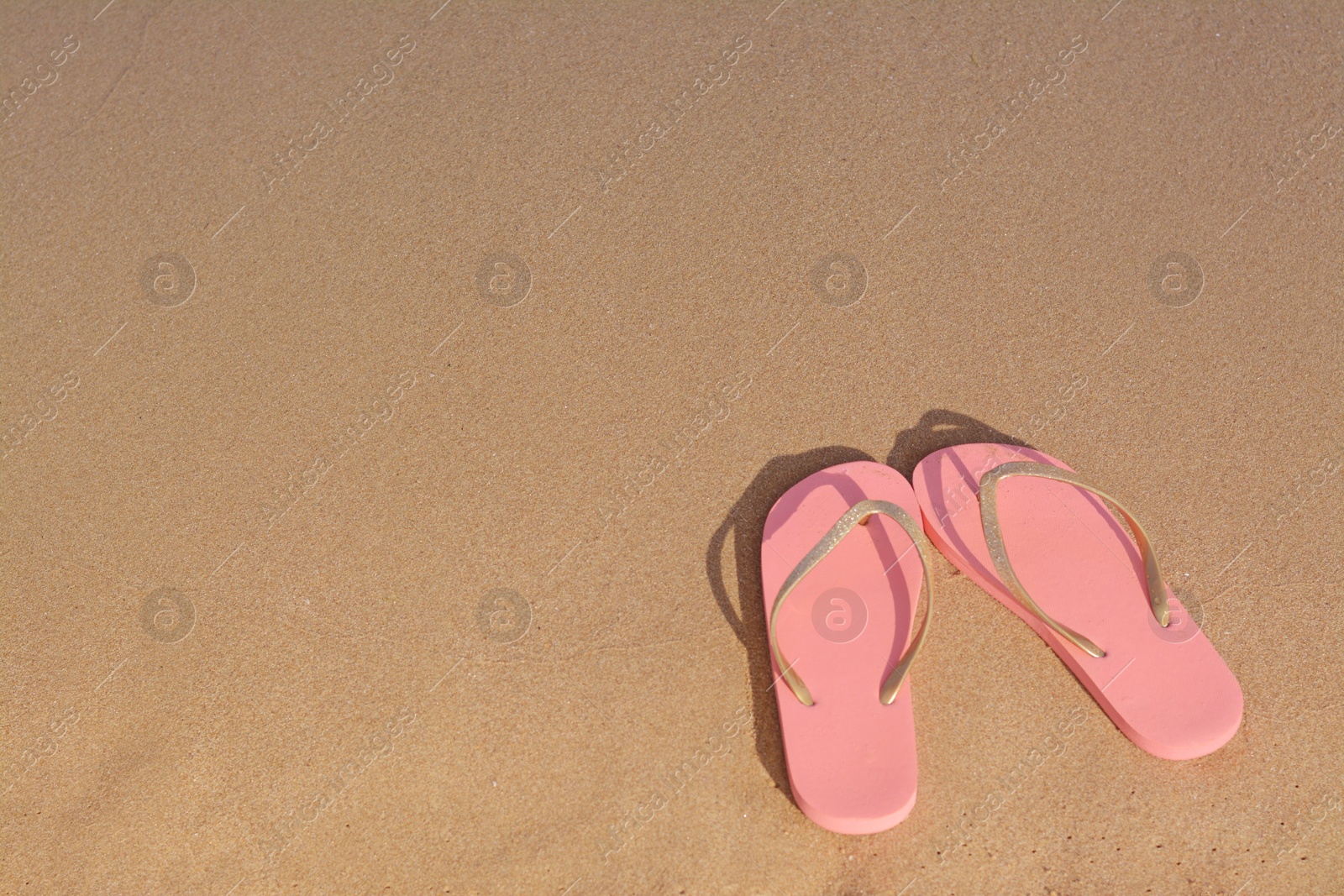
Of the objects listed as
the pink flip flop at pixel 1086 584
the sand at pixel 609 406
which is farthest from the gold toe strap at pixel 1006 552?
the sand at pixel 609 406

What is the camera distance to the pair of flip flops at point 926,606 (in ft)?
7.63

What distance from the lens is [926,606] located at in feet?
8.24

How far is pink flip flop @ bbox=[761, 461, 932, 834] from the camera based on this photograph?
228 cm

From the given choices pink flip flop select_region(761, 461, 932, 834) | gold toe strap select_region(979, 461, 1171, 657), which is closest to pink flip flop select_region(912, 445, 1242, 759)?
gold toe strap select_region(979, 461, 1171, 657)

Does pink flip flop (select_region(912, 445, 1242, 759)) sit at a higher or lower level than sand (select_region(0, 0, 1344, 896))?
lower

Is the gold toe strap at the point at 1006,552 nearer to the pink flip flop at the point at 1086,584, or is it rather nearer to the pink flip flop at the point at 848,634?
the pink flip flop at the point at 1086,584

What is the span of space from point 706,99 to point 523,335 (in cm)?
110

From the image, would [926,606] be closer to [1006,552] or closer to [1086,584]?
[1006,552]

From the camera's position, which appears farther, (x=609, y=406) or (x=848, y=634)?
(x=609, y=406)

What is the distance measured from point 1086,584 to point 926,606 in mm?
454

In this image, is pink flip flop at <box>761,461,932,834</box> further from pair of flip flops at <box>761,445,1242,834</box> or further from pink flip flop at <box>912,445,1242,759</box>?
pink flip flop at <box>912,445,1242,759</box>

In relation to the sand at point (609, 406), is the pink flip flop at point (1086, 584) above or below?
below

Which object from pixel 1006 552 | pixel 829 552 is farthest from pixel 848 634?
pixel 1006 552

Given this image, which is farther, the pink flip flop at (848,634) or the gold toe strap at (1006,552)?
the gold toe strap at (1006,552)
